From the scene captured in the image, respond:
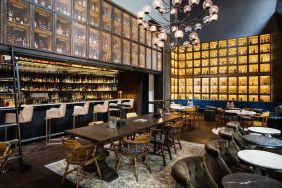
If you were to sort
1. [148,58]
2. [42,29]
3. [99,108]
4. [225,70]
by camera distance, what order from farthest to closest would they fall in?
[225,70] → [148,58] → [99,108] → [42,29]

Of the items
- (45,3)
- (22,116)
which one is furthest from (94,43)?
(22,116)

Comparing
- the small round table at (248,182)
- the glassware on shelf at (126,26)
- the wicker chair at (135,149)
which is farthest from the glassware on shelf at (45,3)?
the small round table at (248,182)

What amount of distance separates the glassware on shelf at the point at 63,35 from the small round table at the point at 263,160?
182 inches

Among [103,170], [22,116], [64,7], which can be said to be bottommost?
[103,170]

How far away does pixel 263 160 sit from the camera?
209 centimetres

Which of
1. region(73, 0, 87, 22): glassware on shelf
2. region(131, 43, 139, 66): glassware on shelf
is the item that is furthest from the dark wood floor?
region(131, 43, 139, 66): glassware on shelf

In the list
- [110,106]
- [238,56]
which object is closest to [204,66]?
[238,56]

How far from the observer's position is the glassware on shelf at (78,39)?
513 cm

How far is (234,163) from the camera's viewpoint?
271 cm

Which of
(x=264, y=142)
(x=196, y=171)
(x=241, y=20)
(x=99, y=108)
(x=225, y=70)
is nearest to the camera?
(x=196, y=171)

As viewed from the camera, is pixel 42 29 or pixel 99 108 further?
pixel 99 108

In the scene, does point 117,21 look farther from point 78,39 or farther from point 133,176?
point 133,176

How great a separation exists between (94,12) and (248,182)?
585cm

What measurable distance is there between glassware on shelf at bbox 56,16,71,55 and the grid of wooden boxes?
654 cm
